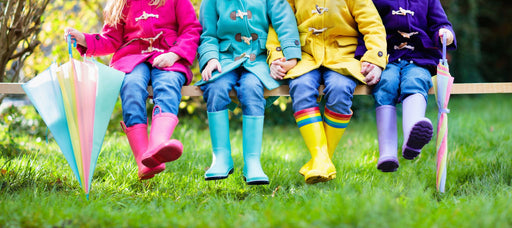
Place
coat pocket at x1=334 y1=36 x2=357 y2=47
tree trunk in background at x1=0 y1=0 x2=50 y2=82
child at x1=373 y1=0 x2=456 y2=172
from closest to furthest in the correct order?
1. child at x1=373 y1=0 x2=456 y2=172
2. coat pocket at x1=334 y1=36 x2=357 y2=47
3. tree trunk in background at x1=0 y1=0 x2=50 y2=82

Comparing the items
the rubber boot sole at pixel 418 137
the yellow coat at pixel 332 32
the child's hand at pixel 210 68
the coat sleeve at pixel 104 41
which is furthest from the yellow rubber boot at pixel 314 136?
the coat sleeve at pixel 104 41

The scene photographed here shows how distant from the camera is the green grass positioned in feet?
5.77

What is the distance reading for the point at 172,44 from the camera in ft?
8.82

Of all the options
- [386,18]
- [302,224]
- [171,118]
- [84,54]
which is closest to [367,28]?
[386,18]

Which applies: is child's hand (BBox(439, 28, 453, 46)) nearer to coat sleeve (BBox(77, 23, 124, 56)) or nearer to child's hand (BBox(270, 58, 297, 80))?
child's hand (BBox(270, 58, 297, 80))

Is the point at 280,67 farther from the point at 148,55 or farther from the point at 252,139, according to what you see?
the point at 148,55

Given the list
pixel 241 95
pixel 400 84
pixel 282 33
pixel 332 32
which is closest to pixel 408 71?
pixel 400 84

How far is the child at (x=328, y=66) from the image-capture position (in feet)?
7.79

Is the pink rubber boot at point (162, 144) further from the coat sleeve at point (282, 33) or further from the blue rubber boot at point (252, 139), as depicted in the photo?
the coat sleeve at point (282, 33)

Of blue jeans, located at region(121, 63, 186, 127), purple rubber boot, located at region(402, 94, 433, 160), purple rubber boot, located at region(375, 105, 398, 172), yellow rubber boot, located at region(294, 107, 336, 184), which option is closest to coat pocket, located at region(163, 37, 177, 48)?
blue jeans, located at region(121, 63, 186, 127)

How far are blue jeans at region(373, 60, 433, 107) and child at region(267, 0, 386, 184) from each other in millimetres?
57

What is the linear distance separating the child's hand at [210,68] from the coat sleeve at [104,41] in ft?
2.00

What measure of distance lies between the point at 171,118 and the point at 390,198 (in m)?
1.15

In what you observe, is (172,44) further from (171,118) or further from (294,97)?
(294,97)
